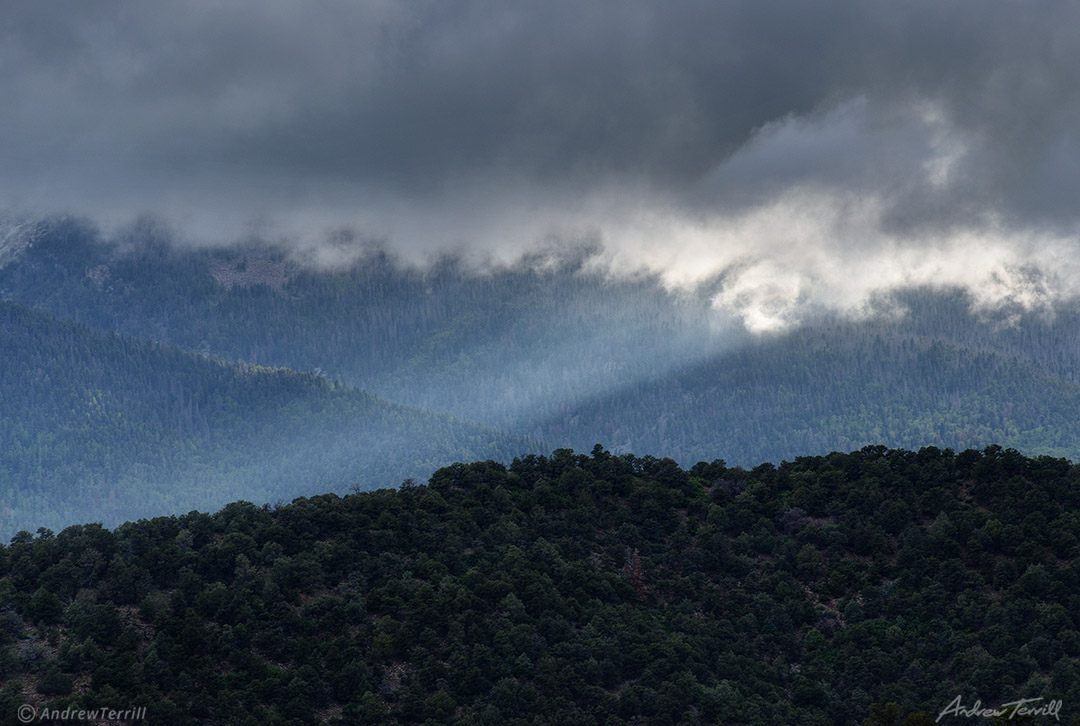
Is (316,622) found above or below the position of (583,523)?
below

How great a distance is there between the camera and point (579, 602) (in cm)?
11112

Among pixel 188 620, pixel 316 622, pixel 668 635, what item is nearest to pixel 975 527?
pixel 668 635

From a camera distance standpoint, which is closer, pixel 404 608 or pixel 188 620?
pixel 188 620

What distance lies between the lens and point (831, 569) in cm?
11819

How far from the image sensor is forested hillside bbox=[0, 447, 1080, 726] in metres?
93.6

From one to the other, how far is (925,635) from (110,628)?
221ft

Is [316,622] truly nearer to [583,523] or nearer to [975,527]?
[583,523]

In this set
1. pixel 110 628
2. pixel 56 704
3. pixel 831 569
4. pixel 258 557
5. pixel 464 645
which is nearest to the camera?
pixel 56 704

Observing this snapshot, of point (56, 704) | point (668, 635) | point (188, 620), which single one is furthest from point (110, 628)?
point (668, 635)

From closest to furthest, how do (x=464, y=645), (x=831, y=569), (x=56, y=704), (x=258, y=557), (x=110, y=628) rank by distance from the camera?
(x=56, y=704) < (x=110, y=628) < (x=464, y=645) < (x=258, y=557) < (x=831, y=569)

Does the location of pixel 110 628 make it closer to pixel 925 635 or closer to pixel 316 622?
pixel 316 622

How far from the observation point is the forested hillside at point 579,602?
307 ft

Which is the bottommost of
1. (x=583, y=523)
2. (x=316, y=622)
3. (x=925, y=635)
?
(x=925, y=635)

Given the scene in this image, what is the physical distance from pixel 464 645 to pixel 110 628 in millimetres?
27931
